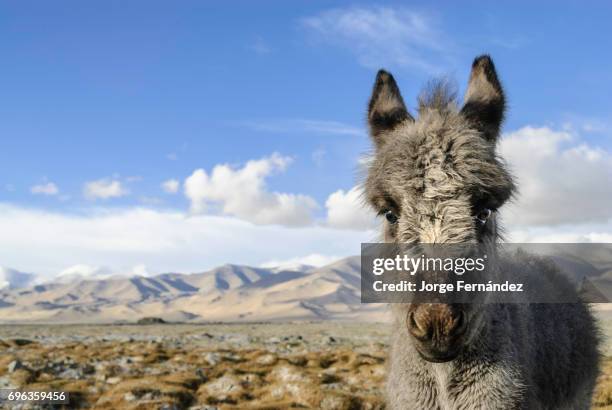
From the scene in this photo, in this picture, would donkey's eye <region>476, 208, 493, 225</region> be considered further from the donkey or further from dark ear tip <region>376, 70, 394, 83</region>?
dark ear tip <region>376, 70, 394, 83</region>

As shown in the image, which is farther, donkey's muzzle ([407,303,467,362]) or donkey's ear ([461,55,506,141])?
donkey's ear ([461,55,506,141])

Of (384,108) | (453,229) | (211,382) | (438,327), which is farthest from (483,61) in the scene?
(211,382)

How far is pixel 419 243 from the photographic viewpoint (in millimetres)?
5547

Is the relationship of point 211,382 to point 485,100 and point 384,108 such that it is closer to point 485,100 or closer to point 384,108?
point 384,108

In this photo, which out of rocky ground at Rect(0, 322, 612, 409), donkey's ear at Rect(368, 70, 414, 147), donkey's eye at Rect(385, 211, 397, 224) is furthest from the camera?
rocky ground at Rect(0, 322, 612, 409)

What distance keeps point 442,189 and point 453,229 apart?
1.48ft

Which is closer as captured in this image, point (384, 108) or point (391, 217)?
point (391, 217)

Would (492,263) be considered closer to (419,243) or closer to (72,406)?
(419,243)

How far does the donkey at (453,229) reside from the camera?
18.0 ft

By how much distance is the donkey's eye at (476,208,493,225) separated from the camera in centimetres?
576

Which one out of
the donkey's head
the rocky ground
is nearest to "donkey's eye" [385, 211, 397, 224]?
the donkey's head

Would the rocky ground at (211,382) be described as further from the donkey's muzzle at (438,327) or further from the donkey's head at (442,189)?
the donkey's muzzle at (438,327)

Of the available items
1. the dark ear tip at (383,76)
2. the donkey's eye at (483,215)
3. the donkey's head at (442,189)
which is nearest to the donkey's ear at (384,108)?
the dark ear tip at (383,76)

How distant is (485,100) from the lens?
670 cm
